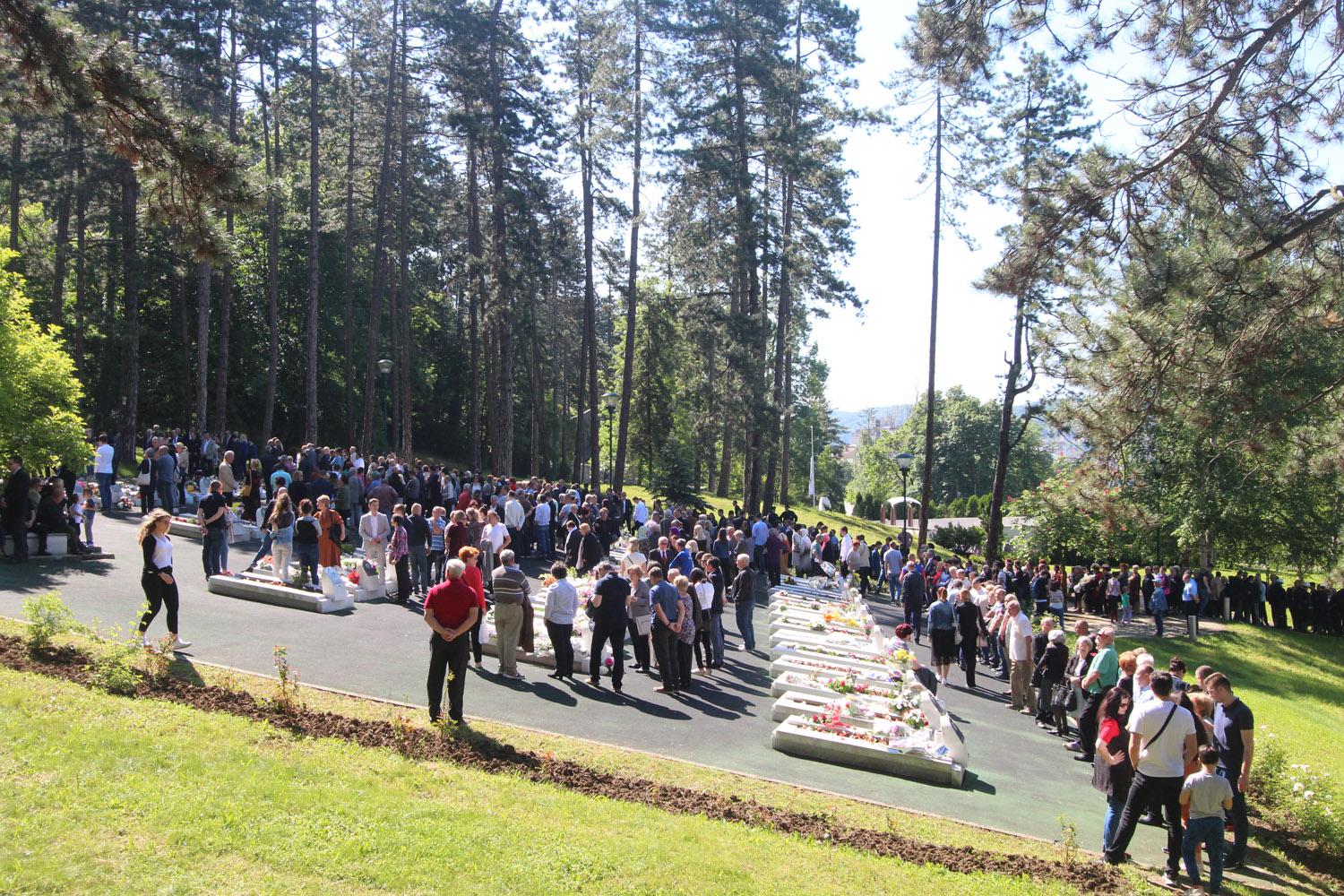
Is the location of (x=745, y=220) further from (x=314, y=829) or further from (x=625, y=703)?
(x=314, y=829)

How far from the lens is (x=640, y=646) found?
497 inches

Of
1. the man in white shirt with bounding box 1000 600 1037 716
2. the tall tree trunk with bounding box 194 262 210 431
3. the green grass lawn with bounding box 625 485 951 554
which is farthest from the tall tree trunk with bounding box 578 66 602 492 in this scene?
the man in white shirt with bounding box 1000 600 1037 716

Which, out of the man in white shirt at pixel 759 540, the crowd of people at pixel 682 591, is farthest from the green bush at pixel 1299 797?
the man in white shirt at pixel 759 540

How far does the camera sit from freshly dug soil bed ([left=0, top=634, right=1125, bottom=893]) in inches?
283

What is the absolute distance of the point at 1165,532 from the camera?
28.7 metres

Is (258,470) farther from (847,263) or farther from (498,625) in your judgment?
(847,263)

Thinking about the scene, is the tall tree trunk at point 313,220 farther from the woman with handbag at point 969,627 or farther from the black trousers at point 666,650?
the woman with handbag at point 969,627

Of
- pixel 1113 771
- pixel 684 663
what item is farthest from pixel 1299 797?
pixel 684 663

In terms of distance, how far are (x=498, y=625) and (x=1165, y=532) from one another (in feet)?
81.9

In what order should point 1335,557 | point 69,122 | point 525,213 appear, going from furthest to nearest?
point 525,213, point 69,122, point 1335,557

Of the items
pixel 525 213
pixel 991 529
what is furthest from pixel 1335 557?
pixel 525 213

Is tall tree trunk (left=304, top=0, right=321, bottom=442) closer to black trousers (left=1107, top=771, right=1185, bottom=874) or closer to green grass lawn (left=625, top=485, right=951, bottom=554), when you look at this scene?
green grass lawn (left=625, top=485, right=951, bottom=554)

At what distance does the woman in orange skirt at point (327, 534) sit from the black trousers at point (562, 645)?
16.6 ft

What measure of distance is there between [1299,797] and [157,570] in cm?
1252
